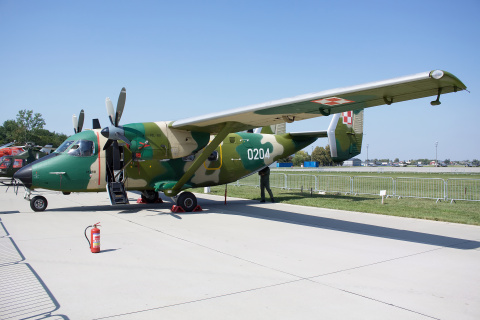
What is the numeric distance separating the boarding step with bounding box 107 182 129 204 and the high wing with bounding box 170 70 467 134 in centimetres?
280

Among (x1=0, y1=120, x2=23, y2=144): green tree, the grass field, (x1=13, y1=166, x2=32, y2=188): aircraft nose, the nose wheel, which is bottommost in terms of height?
the grass field

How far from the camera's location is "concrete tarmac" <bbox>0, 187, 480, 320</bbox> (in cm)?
454

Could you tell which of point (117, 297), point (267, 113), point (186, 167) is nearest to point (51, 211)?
point (186, 167)

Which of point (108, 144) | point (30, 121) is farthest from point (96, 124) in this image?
point (30, 121)

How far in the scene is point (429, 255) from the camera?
7293 mm

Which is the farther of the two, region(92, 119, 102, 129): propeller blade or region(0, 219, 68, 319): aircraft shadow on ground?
region(92, 119, 102, 129): propeller blade

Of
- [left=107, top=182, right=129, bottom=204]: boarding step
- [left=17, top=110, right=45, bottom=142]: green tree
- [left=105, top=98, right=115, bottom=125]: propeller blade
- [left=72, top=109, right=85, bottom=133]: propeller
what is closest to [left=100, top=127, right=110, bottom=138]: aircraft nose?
[left=105, top=98, right=115, bottom=125]: propeller blade

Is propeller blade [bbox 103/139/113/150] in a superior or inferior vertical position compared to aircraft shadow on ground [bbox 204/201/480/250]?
superior

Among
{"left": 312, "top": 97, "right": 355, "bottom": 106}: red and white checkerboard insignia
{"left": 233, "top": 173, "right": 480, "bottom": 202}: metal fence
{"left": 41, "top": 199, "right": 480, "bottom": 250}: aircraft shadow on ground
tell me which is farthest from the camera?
{"left": 233, "top": 173, "right": 480, "bottom": 202}: metal fence

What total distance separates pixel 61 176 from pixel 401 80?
1080 cm

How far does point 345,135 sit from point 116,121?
10.3 metres

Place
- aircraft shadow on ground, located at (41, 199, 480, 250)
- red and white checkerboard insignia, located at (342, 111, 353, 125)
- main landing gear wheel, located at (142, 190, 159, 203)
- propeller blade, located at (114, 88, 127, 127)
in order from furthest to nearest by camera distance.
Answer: red and white checkerboard insignia, located at (342, 111, 353, 125), main landing gear wheel, located at (142, 190, 159, 203), propeller blade, located at (114, 88, 127, 127), aircraft shadow on ground, located at (41, 199, 480, 250)

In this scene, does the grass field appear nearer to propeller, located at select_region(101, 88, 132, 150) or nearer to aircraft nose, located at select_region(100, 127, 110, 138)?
propeller, located at select_region(101, 88, 132, 150)

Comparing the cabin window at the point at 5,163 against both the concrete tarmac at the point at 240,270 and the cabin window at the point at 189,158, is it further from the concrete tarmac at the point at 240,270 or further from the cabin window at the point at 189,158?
the cabin window at the point at 189,158
